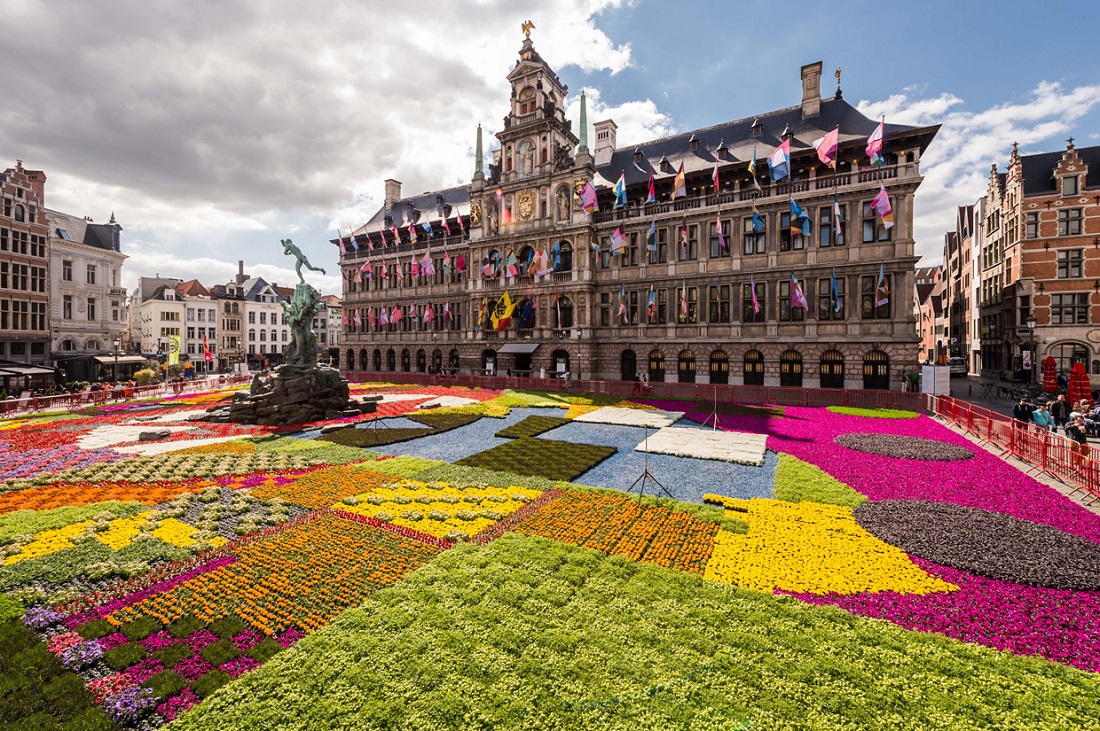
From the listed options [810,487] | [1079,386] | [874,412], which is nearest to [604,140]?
[874,412]

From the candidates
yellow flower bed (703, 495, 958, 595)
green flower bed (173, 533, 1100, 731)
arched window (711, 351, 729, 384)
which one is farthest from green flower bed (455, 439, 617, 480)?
arched window (711, 351, 729, 384)

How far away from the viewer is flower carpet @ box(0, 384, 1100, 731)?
535 cm

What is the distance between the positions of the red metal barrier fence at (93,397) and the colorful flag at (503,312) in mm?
26087

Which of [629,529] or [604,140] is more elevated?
[604,140]

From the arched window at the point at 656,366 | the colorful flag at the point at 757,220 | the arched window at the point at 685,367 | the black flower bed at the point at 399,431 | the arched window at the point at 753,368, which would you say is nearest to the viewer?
the black flower bed at the point at 399,431

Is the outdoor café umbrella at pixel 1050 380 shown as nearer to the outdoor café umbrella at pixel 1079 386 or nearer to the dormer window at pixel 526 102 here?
the outdoor café umbrella at pixel 1079 386

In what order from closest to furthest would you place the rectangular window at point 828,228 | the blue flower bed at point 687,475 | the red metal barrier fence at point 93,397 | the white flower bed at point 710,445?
the blue flower bed at point 687,475, the white flower bed at point 710,445, the red metal barrier fence at point 93,397, the rectangular window at point 828,228

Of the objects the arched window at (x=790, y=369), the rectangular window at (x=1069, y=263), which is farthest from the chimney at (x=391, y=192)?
the rectangular window at (x=1069, y=263)

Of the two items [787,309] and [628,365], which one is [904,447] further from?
[628,365]

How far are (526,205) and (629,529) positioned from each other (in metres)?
39.2

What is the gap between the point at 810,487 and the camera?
13195 mm

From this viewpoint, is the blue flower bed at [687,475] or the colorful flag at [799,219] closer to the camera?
the blue flower bed at [687,475]

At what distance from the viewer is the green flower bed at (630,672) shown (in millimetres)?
5117

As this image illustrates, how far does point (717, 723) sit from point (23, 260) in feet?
204
